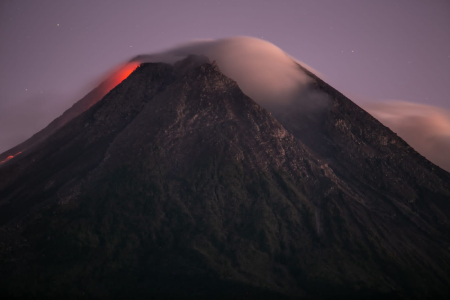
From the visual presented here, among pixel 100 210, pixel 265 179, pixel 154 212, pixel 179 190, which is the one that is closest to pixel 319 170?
pixel 265 179

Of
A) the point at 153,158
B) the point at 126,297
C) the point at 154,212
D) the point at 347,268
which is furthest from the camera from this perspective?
the point at 153,158

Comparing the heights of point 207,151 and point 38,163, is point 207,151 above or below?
below

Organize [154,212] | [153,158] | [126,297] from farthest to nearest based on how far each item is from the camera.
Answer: [153,158] < [154,212] < [126,297]

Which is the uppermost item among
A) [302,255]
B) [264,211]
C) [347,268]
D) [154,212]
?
[154,212]

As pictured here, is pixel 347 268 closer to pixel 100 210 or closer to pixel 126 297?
pixel 126 297

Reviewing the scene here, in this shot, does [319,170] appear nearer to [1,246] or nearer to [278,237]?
[278,237]

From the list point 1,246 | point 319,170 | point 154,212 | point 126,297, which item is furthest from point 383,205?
point 1,246

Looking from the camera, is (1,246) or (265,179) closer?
(1,246)
